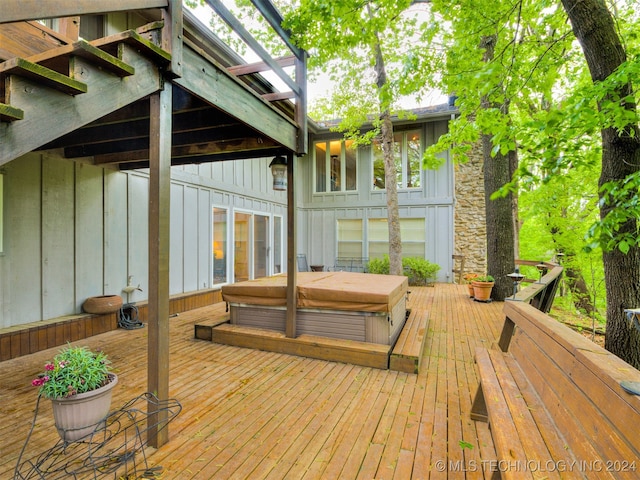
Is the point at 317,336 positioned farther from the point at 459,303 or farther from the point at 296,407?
the point at 459,303

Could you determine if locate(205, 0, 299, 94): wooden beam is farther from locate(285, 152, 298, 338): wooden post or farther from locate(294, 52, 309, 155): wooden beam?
locate(285, 152, 298, 338): wooden post

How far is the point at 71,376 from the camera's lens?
1.91m

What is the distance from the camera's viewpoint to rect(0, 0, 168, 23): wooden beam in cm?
124

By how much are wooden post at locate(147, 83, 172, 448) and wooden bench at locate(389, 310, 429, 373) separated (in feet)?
6.95

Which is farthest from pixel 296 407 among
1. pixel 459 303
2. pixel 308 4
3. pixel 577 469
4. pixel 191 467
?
pixel 459 303

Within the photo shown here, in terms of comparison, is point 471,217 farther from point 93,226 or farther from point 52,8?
point 52,8

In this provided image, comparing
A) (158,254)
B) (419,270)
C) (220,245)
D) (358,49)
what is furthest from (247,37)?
(419,270)

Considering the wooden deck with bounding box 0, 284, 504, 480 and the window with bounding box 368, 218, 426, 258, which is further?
the window with bounding box 368, 218, 426, 258

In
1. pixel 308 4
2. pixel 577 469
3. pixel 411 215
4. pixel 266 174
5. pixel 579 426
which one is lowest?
pixel 577 469

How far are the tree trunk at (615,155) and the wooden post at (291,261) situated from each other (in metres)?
3.12

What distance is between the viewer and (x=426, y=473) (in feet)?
5.85

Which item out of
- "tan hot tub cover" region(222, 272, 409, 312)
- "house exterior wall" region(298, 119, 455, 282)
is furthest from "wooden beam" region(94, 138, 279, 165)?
"house exterior wall" region(298, 119, 455, 282)

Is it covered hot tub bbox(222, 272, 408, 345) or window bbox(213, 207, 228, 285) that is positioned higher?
window bbox(213, 207, 228, 285)

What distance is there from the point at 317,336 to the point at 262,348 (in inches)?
27.2
